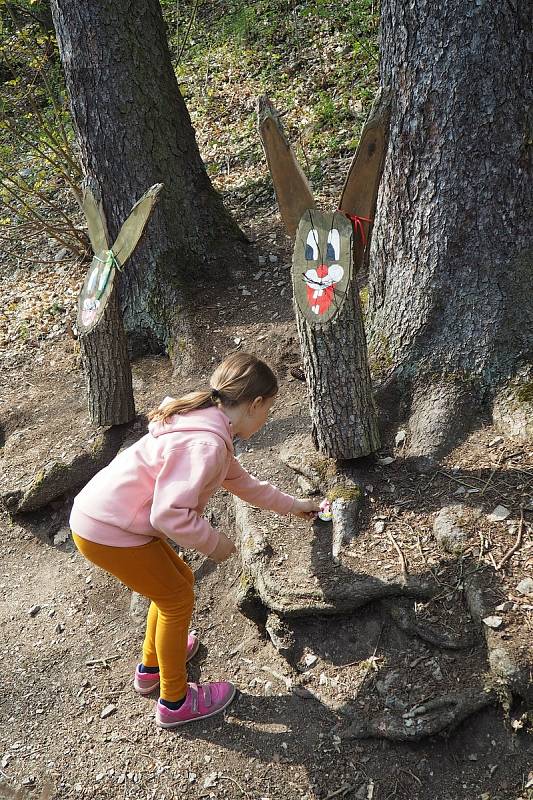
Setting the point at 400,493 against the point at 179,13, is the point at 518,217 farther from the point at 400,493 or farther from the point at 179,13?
the point at 179,13

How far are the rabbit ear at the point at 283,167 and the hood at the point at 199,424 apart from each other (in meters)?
1.19

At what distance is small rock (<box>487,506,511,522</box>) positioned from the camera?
3324 mm

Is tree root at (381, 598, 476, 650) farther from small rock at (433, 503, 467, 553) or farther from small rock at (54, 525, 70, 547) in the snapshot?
small rock at (54, 525, 70, 547)

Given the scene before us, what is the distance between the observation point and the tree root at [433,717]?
287 centimetres

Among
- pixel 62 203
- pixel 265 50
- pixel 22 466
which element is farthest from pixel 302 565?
pixel 265 50

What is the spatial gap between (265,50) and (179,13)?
210cm

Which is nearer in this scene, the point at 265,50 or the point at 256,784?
the point at 256,784

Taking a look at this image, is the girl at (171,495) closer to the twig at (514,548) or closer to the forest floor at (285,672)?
the forest floor at (285,672)

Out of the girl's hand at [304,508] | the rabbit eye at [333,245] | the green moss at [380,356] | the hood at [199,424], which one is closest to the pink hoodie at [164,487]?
the hood at [199,424]

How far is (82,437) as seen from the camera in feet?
16.5

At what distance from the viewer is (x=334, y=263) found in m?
3.38

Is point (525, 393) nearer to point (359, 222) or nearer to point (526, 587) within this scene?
point (526, 587)

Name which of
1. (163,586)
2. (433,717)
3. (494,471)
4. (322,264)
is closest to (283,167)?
(322,264)

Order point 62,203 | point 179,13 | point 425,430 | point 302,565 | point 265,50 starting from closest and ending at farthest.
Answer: point 302,565, point 425,430, point 62,203, point 265,50, point 179,13
